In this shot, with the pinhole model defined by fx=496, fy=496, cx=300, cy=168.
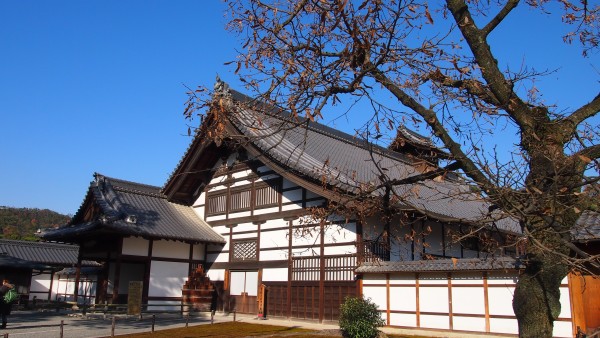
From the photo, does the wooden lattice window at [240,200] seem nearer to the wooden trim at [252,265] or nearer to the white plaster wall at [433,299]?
the wooden trim at [252,265]

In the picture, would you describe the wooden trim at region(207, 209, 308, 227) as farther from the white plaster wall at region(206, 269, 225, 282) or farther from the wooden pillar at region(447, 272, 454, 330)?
the wooden pillar at region(447, 272, 454, 330)

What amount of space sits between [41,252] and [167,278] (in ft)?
59.7

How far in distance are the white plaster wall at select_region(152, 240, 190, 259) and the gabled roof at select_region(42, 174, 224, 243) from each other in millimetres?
732

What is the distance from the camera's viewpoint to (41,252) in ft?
113

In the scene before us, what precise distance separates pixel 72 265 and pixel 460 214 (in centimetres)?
2481

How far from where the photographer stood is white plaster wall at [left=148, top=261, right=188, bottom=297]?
2058cm

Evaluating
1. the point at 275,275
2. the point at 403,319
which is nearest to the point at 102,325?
the point at 275,275

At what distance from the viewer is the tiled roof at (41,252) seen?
1270 inches

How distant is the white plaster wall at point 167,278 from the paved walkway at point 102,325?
1229 mm

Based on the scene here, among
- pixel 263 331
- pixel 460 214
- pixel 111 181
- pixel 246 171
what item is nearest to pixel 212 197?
pixel 246 171

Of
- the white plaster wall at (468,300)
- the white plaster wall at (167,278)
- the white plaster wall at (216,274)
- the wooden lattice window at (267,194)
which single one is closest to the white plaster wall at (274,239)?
the wooden lattice window at (267,194)

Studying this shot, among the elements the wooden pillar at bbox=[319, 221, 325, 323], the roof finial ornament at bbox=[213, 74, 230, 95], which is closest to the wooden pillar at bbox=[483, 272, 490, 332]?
the wooden pillar at bbox=[319, 221, 325, 323]

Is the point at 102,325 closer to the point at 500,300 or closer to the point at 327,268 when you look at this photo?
the point at 327,268

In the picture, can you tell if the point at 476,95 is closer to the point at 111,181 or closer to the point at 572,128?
the point at 572,128
